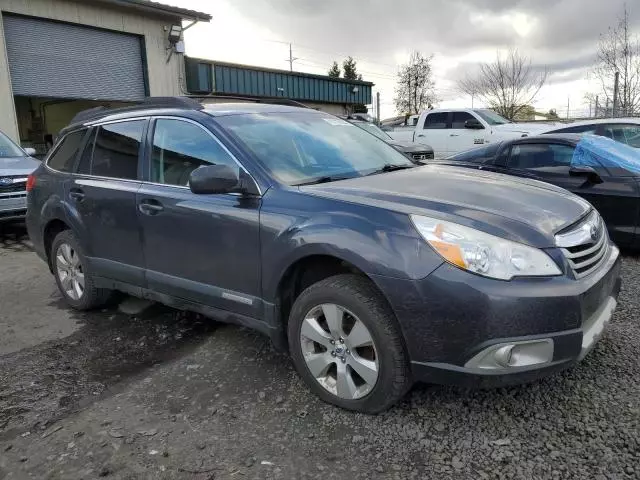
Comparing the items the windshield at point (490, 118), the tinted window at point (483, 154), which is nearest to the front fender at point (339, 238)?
the tinted window at point (483, 154)

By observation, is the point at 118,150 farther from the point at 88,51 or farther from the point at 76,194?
the point at 88,51

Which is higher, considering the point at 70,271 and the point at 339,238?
the point at 339,238

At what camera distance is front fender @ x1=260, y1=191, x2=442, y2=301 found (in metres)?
2.55

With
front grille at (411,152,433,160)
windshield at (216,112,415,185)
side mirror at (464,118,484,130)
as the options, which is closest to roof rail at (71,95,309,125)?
windshield at (216,112,415,185)

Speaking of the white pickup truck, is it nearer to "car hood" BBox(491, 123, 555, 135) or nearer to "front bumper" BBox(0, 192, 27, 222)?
"car hood" BBox(491, 123, 555, 135)

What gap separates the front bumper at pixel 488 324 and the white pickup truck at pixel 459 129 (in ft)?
35.6

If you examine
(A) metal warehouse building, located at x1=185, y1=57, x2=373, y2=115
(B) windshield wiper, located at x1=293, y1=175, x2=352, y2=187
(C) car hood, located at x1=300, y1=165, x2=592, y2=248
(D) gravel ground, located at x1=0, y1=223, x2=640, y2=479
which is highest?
(A) metal warehouse building, located at x1=185, y1=57, x2=373, y2=115

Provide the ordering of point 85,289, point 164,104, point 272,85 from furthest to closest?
1. point 272,85
2. point 85,289
3. point 164,104

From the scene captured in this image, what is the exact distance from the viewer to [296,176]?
10.8 ft

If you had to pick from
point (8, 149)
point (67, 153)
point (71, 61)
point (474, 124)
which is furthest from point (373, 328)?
point (71, 61)

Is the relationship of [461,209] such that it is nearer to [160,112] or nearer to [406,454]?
[406,454]

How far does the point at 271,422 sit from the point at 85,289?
2.54 m

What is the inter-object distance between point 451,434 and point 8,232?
9031 mm

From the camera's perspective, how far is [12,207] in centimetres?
824
